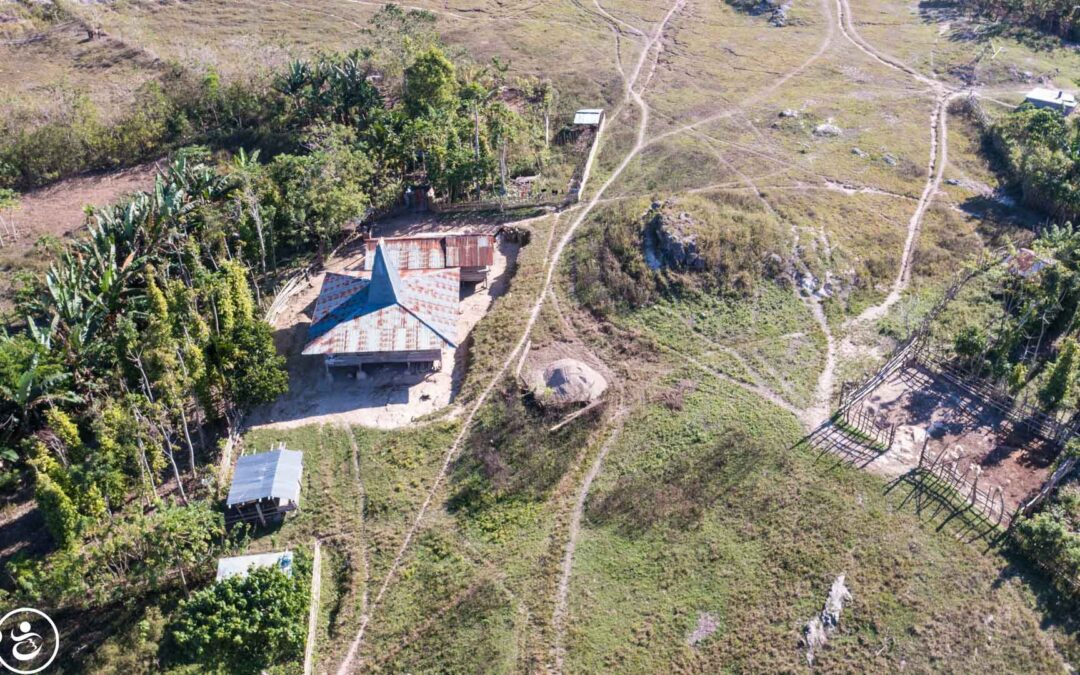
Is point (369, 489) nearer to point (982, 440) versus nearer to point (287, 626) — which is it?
point (287, 626)

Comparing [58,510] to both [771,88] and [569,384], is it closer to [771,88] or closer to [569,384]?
[569,384]

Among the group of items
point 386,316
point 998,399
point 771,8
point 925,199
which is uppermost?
point 771,8

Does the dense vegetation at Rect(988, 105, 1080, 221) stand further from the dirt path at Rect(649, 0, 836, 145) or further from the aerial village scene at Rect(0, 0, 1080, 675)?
the dirt path at Rect(649, 0, 836, 145)

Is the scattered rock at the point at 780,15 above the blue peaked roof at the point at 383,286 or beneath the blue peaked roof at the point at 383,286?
above

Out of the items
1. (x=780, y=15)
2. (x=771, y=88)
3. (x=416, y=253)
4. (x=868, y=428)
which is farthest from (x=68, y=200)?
(x=780, y=15)

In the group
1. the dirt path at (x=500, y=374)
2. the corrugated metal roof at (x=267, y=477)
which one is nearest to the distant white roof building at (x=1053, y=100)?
the dirt path at (x=500, y=374)

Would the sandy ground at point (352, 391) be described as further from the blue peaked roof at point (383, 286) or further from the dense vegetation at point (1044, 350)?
the dense vegetation at point (1044, 350)

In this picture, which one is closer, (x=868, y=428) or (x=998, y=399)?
(x=868, y=428)
